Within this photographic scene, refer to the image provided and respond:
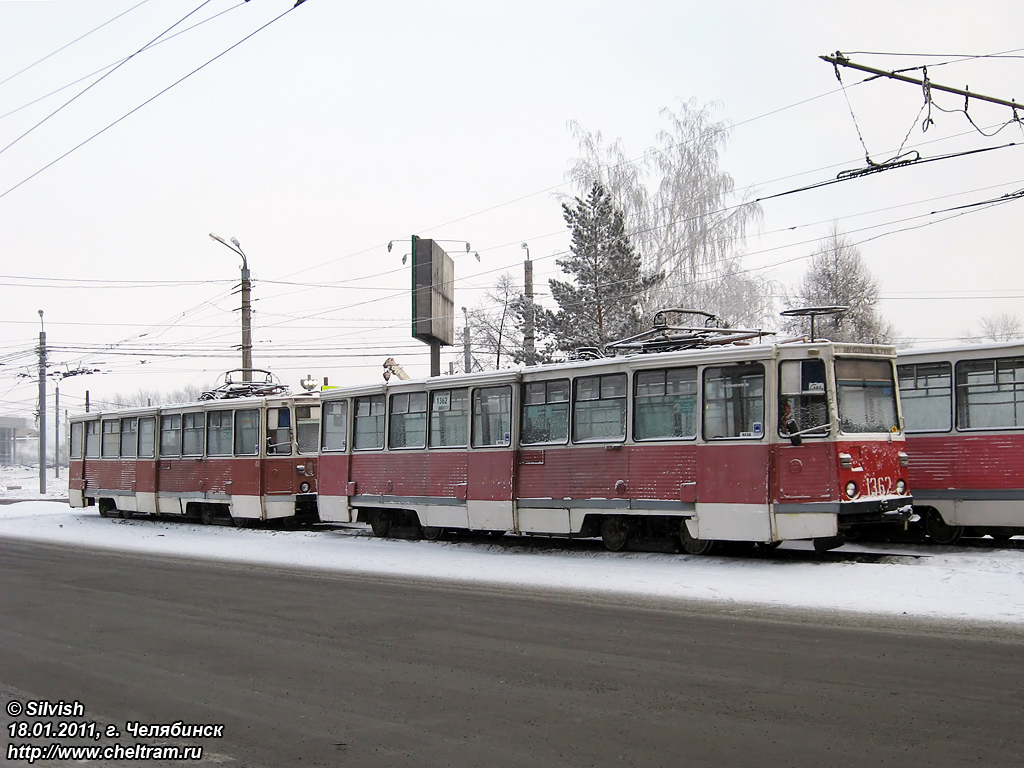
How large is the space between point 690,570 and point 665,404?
2.81m

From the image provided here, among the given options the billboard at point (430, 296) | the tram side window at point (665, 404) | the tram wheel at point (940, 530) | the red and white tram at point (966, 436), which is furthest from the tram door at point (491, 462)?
the billboard at point (430, 296)

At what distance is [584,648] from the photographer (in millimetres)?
8430

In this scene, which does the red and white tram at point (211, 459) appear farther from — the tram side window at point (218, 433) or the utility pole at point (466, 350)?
the utility pole at point (466, 350)

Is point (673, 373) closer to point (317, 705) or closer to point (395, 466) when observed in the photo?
point (395, 466)

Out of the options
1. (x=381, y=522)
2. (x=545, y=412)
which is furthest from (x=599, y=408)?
(x=381, y=522)

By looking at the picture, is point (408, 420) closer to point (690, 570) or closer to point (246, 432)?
point (246, 432)

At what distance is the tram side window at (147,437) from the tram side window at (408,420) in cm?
1121

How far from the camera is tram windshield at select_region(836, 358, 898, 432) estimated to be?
13758 mm

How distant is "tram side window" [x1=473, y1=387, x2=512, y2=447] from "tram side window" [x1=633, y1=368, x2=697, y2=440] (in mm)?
2919

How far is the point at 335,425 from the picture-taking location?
72.4 ft

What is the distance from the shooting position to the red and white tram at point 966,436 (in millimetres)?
→ 14695

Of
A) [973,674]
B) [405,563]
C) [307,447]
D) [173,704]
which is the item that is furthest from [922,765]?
[307,447]

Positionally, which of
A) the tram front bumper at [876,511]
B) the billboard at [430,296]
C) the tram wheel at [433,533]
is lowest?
the tram wheel at [433,533]

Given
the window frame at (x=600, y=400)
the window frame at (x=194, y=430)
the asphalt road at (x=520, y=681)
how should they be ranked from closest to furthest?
the asphalt road at (x=520, y=681) → the window frame at (x=600, y=400) → the window frame at (x=194, y=430)
